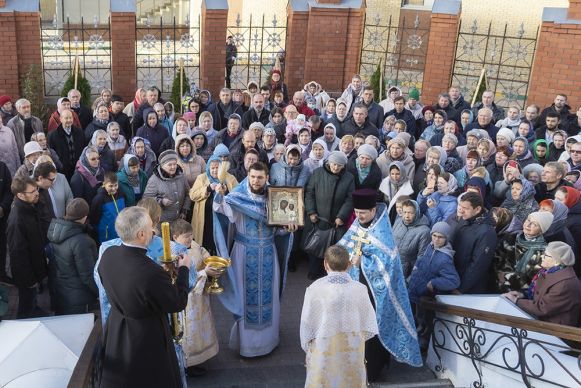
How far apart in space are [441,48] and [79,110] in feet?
25.3

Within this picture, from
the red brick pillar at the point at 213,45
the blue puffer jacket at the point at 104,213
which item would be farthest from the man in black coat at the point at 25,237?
the red brick pillar at the point at 213,45

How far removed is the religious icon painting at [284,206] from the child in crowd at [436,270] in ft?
4.06

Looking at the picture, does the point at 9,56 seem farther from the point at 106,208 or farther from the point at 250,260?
the point at 250,260

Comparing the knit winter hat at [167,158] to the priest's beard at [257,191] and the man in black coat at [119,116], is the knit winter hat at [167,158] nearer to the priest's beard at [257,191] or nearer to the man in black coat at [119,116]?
the priest's beard at [257,191]

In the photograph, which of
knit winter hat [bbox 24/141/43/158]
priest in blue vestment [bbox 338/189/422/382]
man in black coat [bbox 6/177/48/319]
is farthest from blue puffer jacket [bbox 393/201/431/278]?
knit winter hat [bbox 24/141/43/158]

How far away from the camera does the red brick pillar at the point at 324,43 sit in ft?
46.5

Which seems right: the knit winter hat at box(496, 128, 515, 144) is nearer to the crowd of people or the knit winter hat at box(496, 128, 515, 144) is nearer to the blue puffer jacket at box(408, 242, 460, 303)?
the crowd of people

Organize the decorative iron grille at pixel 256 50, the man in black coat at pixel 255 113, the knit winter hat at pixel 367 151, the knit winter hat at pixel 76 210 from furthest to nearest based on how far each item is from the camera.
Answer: the decorative iron grille at pixel 256 50, the man in black coat at pixel 255 113, the knit winter hat at pixel 367 151, the knit winter hat at pixel 76 210

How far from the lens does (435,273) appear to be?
6.53 metres

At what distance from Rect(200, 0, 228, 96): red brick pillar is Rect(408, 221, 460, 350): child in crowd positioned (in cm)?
807

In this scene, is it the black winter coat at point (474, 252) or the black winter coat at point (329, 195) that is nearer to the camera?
the black winter coat at point (474, 252)

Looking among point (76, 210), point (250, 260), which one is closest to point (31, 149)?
point (76, 210)

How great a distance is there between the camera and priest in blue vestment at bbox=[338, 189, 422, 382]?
602 centimetres

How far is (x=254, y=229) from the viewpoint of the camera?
660cm
